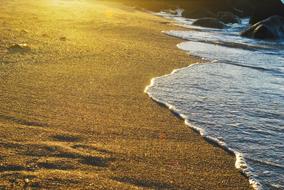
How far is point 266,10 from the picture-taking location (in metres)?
21.6

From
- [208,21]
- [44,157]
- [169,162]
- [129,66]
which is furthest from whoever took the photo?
[208,21]

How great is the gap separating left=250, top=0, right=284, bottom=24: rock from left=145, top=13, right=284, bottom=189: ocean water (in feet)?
46.1

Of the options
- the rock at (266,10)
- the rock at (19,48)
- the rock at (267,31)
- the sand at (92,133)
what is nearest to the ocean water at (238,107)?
the sand at (92,133)

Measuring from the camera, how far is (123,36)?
10852mm

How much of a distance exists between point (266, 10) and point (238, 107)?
58.5 ft

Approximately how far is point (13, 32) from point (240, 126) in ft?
19.9

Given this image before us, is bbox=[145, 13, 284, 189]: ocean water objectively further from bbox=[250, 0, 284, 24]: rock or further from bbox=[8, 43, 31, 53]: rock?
bbox=[250, 0, 284, 24]: rock

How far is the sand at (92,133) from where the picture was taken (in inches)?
113

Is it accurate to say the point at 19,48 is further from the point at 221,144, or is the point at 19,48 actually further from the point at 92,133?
the point at 221,144

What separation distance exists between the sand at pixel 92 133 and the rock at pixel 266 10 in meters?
15.6

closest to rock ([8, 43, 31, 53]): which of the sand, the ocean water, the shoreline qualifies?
the sand

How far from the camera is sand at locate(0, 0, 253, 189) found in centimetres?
287

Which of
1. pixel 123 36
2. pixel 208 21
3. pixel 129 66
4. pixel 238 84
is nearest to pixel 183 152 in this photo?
pixel 238 84

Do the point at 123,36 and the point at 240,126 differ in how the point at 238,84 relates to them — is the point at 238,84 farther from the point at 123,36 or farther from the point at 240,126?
the point at 123,36
